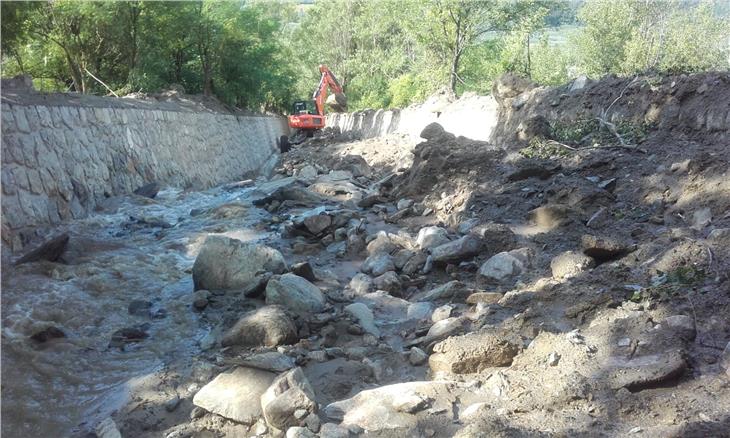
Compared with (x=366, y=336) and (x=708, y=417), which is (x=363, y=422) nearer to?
(x=366, y=336)

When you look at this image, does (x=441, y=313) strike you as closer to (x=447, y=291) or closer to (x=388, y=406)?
(x=447, y=291)

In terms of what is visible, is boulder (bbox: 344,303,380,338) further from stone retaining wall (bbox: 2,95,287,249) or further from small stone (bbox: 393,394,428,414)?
stone retaining wall (bbox: 2,95,287,249)

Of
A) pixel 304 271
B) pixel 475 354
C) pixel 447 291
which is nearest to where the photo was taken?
pixel 475 354

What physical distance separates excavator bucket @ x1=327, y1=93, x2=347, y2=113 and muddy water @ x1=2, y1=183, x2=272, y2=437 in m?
25.8

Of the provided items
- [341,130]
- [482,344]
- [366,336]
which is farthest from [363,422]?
[341,130]

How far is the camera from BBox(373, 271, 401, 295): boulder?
205 inches

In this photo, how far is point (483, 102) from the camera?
14.0 metres

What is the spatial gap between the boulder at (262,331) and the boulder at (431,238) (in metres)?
2.50

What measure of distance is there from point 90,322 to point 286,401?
2611mm

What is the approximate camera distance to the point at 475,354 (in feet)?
10.7

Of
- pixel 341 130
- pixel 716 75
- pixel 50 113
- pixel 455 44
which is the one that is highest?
pixel 455 44

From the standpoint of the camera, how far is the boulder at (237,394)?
3.02 m

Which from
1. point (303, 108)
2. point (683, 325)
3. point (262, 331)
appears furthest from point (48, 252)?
point (303, 108)

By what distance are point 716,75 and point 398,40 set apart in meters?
33.8
